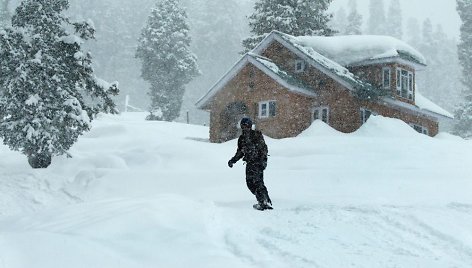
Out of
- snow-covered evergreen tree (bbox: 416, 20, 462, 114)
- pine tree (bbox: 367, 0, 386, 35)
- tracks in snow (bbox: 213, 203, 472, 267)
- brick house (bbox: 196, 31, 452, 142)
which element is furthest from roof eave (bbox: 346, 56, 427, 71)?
pine tree (bbox: 367, 0, 386, 35)

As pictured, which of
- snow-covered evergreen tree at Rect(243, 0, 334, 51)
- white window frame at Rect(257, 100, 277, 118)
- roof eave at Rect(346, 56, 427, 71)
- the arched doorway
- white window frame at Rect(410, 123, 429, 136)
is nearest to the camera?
white window frame at Rect(257, 100, 277, 118)

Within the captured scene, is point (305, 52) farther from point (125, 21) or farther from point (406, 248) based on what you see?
point (125, 21)

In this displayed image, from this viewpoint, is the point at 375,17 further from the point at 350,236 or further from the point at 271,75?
the point at 350,236

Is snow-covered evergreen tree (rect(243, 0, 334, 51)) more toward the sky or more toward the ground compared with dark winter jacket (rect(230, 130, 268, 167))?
more toward the sky

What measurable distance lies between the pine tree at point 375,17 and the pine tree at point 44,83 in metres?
82.5

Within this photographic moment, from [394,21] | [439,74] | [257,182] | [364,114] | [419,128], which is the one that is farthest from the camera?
[394,21]

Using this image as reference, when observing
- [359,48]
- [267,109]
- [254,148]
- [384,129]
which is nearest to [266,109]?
[267,109]

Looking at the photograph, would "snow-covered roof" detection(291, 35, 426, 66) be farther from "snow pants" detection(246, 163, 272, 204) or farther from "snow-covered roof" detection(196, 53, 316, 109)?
"snow pants" detection(246, 163, 272, 204)

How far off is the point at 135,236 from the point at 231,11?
229 feet

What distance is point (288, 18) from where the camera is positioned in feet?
114

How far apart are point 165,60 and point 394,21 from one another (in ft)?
200

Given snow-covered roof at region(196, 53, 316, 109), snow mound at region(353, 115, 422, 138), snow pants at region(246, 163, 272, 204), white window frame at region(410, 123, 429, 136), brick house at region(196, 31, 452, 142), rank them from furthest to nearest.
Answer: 1. white window frame at region(410, 123, 429, 136)
2. brick house at region(196, 31, 452, 142)
3. snow-covered roof at region(196, 53, 316, 109)
4. snow mound at region(353, 115, 422, 138)
5. snow pants at region(246, 163, 272, 204)

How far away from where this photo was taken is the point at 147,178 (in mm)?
15250

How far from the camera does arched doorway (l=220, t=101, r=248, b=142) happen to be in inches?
1076
